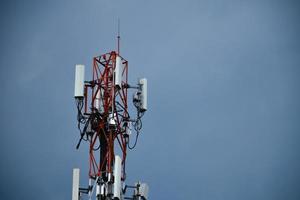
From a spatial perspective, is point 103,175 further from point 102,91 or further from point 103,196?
point 102,91

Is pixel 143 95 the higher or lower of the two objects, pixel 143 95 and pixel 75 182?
the higher

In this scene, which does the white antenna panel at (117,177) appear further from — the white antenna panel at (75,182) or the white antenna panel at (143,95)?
the white antenna panel at (143,95)

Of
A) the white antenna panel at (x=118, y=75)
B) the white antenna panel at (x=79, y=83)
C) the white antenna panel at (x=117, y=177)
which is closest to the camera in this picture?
the white antenna panel at (x=117, y=177)

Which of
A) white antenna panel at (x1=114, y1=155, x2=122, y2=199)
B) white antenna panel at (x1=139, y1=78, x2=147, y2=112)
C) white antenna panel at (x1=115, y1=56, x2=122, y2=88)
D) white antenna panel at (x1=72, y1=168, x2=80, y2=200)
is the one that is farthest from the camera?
white antenna panel at (x1=139, y1=78, x2=147, y2=112)

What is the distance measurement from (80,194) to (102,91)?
19.8ft

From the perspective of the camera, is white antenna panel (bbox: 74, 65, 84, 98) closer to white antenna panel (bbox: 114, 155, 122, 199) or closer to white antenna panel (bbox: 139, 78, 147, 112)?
white antenna panel (bbox: 139, 78, 147, 112)

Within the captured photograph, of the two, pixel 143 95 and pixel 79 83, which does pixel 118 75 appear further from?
pixel 143 95

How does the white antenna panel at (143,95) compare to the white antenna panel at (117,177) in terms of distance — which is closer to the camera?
the white antenna panel at (117,177)

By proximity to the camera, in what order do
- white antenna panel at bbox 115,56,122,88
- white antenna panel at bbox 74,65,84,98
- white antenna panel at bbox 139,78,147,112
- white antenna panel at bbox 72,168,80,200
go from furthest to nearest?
white antenna panel at bbox 139,78,147,112, white antenna panel at bbox 115,56,122,88, white antenna panel at bbox 74,65,84,98, white antenna panel at bbox 72,168,80,200

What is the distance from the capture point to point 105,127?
5000 centimetres

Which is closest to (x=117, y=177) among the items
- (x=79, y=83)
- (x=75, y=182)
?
(x=75, y=182)

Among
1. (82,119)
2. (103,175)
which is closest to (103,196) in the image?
(103,175)

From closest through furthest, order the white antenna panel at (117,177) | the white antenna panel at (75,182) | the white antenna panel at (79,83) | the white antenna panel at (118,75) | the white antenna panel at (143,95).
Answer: the white antenna panel at (117,177) → the white antenna panel at (75,182) → the white antenna panel at (79,83) → the white antenna panel at (118,75) → the white antenna panel at (143,95)

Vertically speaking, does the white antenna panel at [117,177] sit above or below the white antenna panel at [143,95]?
below
